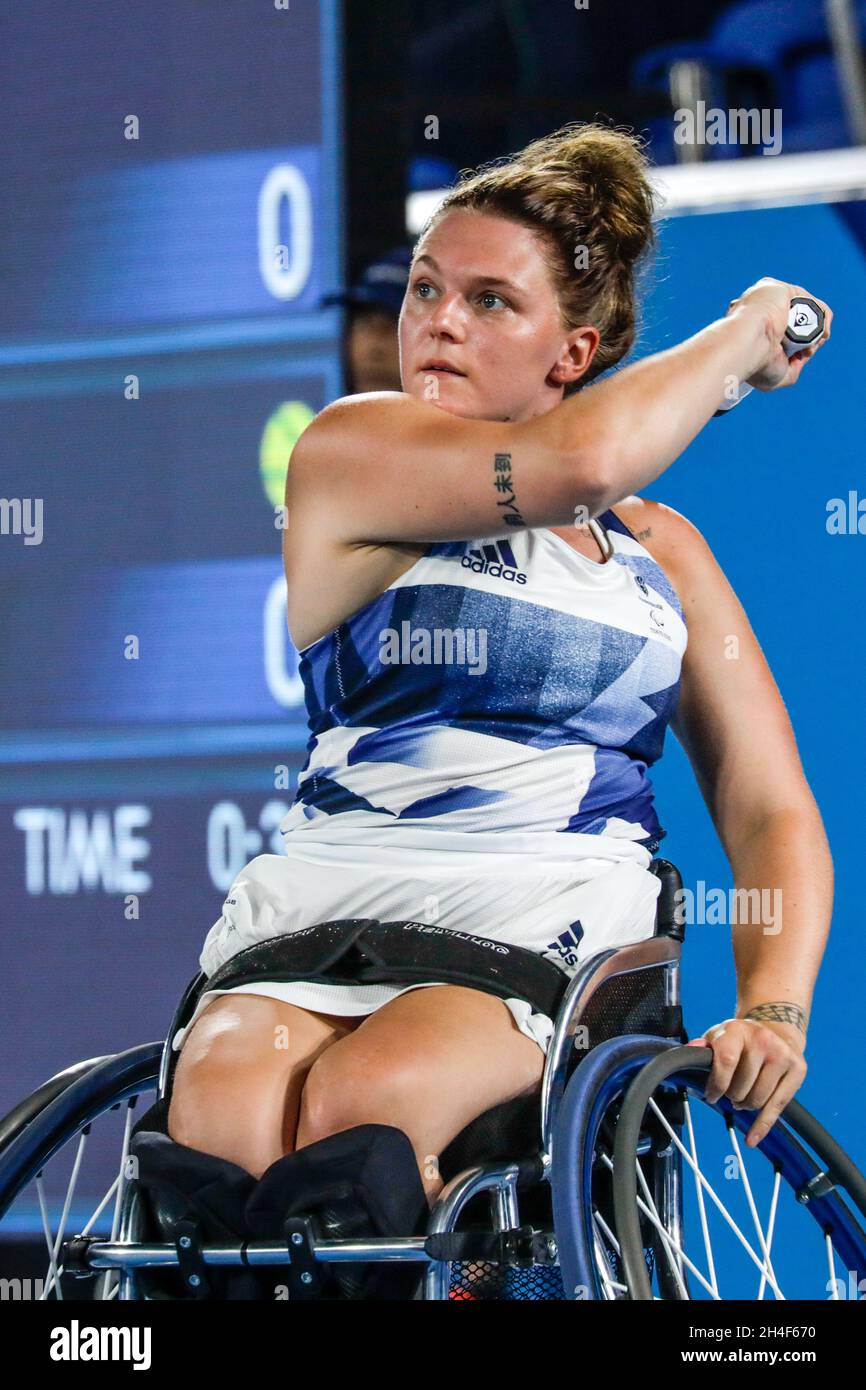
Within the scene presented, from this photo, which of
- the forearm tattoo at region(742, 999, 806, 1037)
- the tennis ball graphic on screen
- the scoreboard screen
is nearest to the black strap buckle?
the forearm tattoo at region(742, 999, 806, 1037)

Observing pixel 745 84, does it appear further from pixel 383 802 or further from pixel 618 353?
pixel 383 802

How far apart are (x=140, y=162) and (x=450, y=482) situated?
146 cm

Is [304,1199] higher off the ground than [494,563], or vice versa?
[494,563]

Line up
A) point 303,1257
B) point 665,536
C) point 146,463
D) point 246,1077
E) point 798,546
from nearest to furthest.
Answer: point 303,1257 < point 246,1077 < point 665,536 < point 798,546 < point 146,463

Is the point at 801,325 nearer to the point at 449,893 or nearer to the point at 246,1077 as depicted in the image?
the point at 449,893

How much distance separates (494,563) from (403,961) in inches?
14.3

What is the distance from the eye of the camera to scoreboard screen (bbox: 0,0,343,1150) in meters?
2.57

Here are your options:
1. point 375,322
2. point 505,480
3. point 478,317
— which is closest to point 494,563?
point 505,480

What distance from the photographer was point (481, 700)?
1.48 meters

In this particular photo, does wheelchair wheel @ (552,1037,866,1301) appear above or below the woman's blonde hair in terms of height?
below

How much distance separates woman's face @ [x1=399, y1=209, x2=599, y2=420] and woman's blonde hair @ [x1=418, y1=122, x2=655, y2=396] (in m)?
0.02

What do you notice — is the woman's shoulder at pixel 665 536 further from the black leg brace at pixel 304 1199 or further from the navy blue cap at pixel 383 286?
the navy blue cap at pixel 383 286

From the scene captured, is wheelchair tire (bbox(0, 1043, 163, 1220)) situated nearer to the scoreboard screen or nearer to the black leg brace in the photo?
the black leg brace

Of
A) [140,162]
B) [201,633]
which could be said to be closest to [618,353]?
[201,633]
